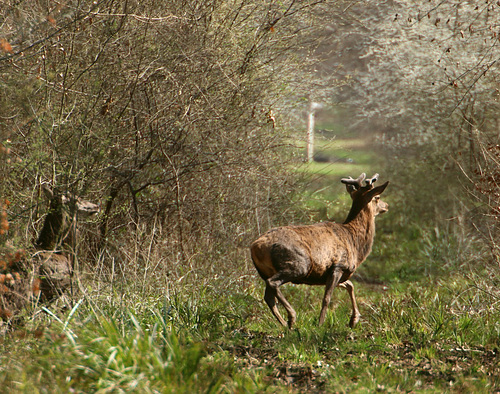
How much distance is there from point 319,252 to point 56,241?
3142 millimetres

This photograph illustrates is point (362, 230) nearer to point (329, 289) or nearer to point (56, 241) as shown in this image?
point (329, 289)

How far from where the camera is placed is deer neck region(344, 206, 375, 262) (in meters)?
8.43

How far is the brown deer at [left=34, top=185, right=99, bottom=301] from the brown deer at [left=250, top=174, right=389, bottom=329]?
2.18 m

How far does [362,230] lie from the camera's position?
27.9ft

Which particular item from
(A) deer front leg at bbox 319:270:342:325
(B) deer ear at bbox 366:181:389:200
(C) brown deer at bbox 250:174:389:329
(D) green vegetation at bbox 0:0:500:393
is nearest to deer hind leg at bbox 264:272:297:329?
(C) brown deer at bbox 250:174:389:329

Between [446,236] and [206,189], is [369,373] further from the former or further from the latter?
[446,236]

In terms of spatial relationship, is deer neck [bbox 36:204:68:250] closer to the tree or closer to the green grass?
the tree

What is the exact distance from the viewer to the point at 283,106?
1139 cm

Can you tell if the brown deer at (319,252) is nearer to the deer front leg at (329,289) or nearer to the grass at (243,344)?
the deer front leg at (329,289)

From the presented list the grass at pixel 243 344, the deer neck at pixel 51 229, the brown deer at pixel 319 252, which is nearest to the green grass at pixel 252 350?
the grass at pixel 243 344

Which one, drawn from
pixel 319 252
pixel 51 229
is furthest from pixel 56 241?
pixel 319 252

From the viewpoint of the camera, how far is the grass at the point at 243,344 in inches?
190

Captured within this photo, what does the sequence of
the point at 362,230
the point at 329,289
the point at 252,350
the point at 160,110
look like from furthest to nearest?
the point at 160,110, the point at 362,230, the point at 329,289, the point at 252,350

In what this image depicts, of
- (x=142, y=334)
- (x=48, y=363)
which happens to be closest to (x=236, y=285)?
(x=142, y=334)
